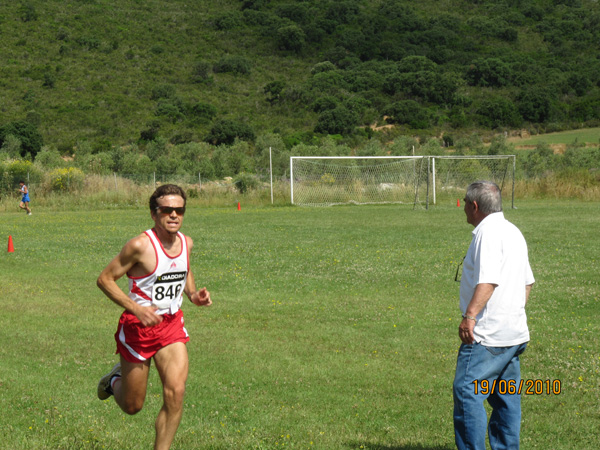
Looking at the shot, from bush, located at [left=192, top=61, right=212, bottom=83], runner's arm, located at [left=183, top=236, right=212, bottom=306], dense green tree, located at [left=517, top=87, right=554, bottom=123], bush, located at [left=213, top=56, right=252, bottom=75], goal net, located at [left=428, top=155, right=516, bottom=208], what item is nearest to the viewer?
runner's arm, located at [left=183, top=236, right=212, bottom=306]

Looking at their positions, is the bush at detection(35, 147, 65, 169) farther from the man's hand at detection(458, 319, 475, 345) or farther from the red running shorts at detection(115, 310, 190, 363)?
the man's hand at detection(458, 319, 475, 345)

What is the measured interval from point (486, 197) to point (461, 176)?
3970 centimetres

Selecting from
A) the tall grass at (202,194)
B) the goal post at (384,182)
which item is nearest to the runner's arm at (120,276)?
the goal post at (384,182)

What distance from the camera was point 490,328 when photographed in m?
4.68

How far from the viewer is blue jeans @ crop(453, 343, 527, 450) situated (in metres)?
4.58

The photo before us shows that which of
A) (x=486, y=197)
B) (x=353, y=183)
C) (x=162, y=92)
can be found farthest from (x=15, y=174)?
(x=486, y=197)

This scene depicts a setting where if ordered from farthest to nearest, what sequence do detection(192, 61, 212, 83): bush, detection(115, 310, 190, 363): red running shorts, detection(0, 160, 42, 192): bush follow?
detection(192, 61, 212, 83): bush, detection(0, 160, 42, 192): bush, detection(115, 310, 190, 363): red running shorts

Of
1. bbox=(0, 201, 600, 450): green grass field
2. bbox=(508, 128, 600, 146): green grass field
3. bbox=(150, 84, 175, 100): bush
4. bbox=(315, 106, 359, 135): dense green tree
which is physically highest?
bbox=(150, 84, 175, 100): bush

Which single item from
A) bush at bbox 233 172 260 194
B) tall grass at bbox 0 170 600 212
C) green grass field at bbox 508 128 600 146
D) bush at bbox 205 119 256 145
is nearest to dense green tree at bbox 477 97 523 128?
green grass field at bbox 508 128 600 146

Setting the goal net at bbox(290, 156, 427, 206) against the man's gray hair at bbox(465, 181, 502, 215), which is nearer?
the man's gray hair at bbox(465, 181, 502, 215)

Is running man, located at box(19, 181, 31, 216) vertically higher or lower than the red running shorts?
higher

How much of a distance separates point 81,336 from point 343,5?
112913mm

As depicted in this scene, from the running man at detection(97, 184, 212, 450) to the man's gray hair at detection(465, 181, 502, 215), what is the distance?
2.05 m

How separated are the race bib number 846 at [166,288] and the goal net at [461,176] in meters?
35.5
